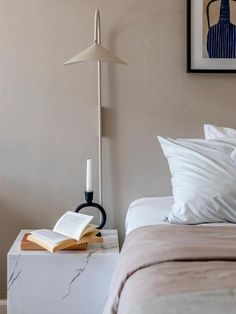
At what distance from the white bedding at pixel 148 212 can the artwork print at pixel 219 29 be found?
2.66 feet

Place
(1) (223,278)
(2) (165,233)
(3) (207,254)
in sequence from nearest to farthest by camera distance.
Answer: (1) (223,278) < (3) (207,254) < (2) (165,233)

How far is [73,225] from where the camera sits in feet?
6.41

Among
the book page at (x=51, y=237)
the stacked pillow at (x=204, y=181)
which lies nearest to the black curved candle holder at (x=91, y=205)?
the book page at (x=51, y=237)

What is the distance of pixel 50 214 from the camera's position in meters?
2.35

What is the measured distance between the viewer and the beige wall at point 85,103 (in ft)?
7.48

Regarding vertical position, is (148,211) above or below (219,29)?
below

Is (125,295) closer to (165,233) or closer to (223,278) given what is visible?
(223,278)

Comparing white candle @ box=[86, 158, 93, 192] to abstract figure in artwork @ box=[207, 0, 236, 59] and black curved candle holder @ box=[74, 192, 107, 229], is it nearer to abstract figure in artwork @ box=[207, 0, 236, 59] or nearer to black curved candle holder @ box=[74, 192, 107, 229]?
black curved candle holder @ box=[74, 192, 107, 229]

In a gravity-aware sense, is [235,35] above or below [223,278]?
above

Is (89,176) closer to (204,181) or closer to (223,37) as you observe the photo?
(204,181)

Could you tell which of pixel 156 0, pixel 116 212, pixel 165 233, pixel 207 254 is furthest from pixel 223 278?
pixel 156 0

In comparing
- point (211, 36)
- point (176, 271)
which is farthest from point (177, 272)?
point (211, 36)

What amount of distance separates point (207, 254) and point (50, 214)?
1295mm

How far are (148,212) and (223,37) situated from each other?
1.03 m
